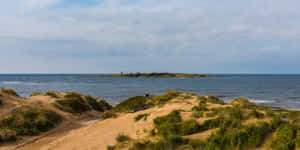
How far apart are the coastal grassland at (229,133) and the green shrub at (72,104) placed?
11546 millimetres

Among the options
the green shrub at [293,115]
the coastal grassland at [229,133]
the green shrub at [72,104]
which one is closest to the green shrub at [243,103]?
the green shrub at [293,115]

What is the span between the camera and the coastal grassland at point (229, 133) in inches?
277

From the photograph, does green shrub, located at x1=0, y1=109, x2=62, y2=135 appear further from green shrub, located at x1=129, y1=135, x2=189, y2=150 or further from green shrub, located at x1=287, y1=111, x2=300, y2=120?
green shrub, located at x1=287, y1=111, x2=300, y2=120

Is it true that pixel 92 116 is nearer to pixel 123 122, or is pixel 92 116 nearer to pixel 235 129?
pixel 123 122

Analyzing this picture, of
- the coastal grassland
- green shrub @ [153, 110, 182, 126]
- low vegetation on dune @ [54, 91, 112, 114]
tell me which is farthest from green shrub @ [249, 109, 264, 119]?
low vegetation on dune @ [54, 91, 112, 114]

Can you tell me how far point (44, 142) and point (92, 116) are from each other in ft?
24.6

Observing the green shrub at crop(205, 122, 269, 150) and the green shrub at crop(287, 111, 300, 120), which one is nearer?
the green shrub at crop(205, 122, 269, 150)

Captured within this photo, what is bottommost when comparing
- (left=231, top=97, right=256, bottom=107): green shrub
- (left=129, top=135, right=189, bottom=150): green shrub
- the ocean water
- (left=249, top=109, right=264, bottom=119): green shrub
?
the ocean water

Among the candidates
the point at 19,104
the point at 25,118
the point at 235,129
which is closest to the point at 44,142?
the point at 25,118

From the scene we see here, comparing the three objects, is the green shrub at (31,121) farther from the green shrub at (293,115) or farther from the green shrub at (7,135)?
the green shrub at (293,115)

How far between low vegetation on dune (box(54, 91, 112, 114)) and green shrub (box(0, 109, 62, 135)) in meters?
2.87

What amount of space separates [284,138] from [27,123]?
13.6m

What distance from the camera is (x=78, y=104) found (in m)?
19.3

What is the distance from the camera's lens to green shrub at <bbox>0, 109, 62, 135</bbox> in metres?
12.2
